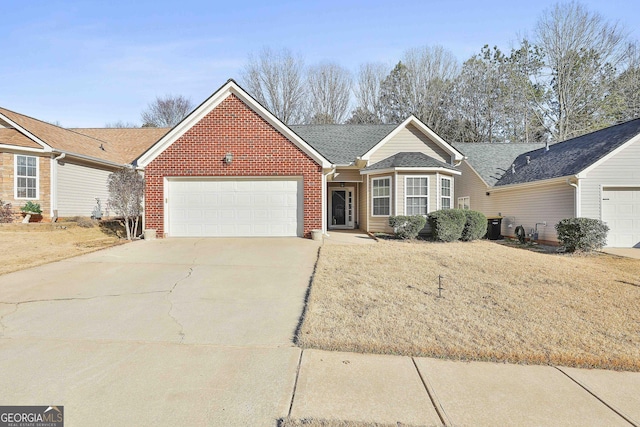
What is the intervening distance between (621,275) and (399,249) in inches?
208

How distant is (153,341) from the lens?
4414mm

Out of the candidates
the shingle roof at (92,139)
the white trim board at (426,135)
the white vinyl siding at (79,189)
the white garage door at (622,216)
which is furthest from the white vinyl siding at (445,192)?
the shingle roof at (92,139)

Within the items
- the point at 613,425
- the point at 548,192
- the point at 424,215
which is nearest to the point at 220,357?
the point at 613,425

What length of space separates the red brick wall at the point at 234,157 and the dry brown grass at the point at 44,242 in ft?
7.55

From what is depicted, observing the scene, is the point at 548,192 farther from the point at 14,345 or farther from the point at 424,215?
the point at 14,345

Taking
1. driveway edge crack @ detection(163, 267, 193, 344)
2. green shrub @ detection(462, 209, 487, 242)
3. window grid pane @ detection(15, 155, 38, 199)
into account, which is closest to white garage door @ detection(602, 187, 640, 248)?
green shrub @ detection(462, 209, 487, 242)

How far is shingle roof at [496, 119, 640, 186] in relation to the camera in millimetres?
12938

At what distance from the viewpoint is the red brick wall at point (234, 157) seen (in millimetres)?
12531

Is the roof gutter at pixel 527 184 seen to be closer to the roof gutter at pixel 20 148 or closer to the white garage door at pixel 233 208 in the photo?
the white garage door at pixel 233 208

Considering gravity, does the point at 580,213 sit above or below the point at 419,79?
below

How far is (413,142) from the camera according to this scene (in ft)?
55.9

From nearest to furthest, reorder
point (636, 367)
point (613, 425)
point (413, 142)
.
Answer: point (613, 425) → point (636, 367) → point (413, 142)

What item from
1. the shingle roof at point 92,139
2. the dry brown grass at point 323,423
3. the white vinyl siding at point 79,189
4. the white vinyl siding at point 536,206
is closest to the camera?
the dry brown grass at point 323,423

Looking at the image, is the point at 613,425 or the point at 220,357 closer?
the point at 613,425
